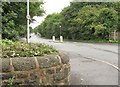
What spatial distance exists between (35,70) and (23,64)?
320 millimetres

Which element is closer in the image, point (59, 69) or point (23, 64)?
point (23, 64)

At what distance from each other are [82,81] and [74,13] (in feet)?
131

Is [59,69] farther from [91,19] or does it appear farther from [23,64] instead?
[91,19]

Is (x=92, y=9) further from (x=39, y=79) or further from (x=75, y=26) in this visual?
(x=39, y=79)

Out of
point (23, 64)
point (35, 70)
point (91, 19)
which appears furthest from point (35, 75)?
point (91, 19)

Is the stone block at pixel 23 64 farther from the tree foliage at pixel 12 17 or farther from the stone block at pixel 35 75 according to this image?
the tree foliage at pixel 12 17

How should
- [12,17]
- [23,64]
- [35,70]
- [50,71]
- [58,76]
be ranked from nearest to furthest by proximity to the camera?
1. [23,64]
2. [35,70]
3. [50,71]
4. [58,76]
5. [12,17]

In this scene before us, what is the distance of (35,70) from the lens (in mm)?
5988

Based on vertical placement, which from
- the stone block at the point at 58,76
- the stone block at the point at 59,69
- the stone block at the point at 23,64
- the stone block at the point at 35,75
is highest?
the stone block at the point at 23,64

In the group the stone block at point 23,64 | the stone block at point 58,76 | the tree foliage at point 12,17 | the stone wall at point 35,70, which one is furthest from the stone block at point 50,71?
the tree foliage at point 12,17

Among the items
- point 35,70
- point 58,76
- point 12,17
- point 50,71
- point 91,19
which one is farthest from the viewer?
point 91,19

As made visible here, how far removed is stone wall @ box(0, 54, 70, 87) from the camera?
18.9 ft

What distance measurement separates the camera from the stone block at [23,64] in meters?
5.78

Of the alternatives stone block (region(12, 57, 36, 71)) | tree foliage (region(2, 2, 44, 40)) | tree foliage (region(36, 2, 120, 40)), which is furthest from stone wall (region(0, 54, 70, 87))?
tree foliage (region(36, 2, 120, 40))
